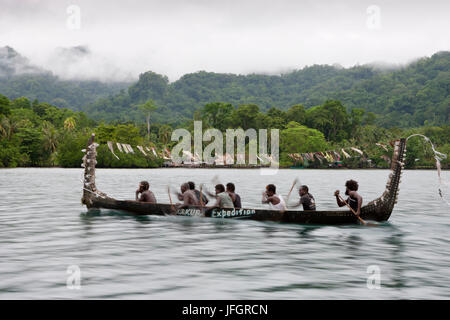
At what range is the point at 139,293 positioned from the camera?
994cm

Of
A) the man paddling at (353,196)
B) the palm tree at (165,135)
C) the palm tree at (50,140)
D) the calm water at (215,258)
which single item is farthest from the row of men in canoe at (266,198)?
the palm tree at (165,135)

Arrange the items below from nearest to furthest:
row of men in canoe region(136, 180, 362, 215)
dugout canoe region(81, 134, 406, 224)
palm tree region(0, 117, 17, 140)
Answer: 1. dugout canoe region(81, 134, 406, 224)
2. row of men in canoe region(136, 180, 362, 215)
3. palm tree region(0, 117, 17, 140)

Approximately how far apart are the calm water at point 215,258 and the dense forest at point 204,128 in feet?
202

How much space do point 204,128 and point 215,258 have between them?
14041 cm

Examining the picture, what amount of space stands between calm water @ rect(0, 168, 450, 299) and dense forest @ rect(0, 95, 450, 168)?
61.4 m

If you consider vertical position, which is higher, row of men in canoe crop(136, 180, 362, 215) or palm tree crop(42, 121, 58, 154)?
palm tree crop(42, 121, 58, 154)

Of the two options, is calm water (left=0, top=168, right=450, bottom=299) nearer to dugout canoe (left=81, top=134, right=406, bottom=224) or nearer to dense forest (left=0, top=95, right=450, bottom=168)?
dugout canoe (left=81, top=134, right=406, bottom=224)

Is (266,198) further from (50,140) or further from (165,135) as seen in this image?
(165,135)

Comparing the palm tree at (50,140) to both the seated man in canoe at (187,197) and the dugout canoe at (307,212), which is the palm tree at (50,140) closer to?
the dugout canoe at (307,212)

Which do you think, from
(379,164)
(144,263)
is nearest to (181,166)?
(379,164)

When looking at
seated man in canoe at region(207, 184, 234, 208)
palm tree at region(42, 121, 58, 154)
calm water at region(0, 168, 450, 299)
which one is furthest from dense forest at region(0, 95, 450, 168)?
calm water at region(0, 168, 450, 299)

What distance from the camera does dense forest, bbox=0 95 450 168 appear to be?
11050cm
